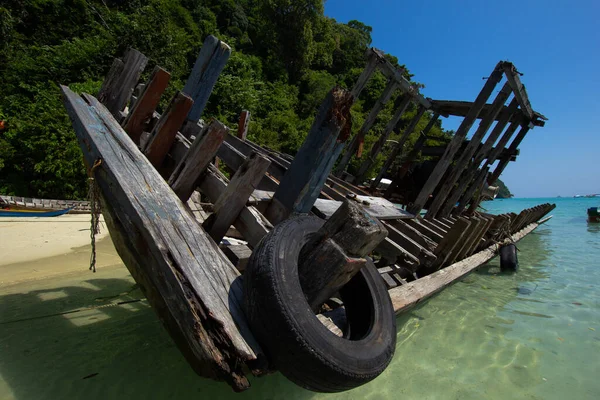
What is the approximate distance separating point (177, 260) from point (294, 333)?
71 centimetres

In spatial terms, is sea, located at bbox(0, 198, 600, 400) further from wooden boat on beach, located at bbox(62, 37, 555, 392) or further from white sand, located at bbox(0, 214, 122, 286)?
white sand, located at bbox(0, 214, 122, 286)

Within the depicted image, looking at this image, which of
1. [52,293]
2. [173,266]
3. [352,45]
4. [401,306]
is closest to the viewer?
[173,266]

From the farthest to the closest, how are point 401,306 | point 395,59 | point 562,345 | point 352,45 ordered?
point 352,45, point 395,59, point 562,345, point 401,306

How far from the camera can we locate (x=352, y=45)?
163 feet

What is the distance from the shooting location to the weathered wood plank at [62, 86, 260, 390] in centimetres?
144

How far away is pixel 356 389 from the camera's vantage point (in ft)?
8.14

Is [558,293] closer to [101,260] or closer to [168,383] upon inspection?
[168,383]

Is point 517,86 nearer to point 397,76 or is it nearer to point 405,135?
point 397,76

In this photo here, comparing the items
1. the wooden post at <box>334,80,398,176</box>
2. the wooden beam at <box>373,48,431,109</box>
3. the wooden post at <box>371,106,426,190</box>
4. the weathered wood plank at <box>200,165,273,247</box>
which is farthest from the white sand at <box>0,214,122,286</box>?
the wooden post at <box>371,106,426,190</box>

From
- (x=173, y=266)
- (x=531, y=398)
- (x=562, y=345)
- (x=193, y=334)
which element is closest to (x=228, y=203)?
(x=173, y=266)

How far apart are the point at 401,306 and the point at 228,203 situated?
6.44ft

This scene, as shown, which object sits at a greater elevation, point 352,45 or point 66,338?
point 352,45

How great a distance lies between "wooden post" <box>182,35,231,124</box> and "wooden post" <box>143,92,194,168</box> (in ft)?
2.43

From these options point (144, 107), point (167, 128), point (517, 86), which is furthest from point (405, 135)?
point (167, 128)
